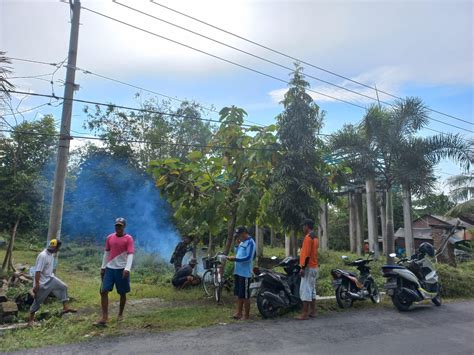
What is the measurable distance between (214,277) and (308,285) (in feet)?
8.42

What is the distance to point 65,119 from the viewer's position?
9.48 meters

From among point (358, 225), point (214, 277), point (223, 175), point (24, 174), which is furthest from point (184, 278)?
point (358, 225)

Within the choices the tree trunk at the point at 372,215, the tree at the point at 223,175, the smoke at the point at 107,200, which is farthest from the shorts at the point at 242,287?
the smoke at the point at 107,200

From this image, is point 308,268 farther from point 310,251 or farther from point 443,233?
point 443,233

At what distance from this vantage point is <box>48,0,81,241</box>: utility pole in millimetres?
9234

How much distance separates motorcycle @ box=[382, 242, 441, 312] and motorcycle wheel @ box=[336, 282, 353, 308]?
86 centimetres

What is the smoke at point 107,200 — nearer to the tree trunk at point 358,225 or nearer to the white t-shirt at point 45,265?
the tree trunk at point 358,225

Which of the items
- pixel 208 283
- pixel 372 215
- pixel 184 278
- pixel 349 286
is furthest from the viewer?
pixel 372 215

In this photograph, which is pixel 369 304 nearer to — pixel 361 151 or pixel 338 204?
pixel 338 204

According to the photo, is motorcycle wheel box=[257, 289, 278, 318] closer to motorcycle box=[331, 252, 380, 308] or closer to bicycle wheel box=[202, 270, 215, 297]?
motorcycle box=[331, 252, 380, 308]

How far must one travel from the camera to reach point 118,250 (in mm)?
7391

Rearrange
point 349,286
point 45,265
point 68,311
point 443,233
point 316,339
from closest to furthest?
point 316,339 < point 45,265 < point 68,311 < point 349,286 < point 443,233

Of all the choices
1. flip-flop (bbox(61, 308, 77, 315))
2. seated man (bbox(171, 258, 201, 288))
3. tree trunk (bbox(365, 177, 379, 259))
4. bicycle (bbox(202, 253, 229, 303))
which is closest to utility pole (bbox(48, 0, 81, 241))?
flip-flop (bbox(61, 308, 77, 315))

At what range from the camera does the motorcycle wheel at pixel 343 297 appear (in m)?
9.06
